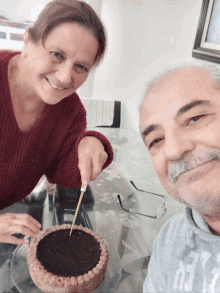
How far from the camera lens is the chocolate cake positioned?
71 centimetres

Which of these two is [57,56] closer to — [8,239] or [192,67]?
[192,67]

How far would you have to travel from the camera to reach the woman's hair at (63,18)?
797 millimetres

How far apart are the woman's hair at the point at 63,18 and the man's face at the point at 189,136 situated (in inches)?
15.5

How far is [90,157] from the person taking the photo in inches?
39.9

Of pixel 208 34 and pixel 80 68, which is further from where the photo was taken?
pixel 208 34

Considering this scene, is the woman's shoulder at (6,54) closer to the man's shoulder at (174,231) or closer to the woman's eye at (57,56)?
the woman's eye at (57,56)

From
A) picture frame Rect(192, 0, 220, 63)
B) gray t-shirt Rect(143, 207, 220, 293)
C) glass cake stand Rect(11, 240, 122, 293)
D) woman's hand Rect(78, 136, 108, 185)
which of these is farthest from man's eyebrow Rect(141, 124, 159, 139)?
picture frame Rect(192, 0, 220, 63)

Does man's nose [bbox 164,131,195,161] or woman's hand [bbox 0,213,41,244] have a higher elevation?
man's nose [bbox 164,131,195,161]

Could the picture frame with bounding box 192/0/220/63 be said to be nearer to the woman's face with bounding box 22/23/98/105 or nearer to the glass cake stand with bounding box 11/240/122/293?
the woman's face with bounding box 22/23/98/105

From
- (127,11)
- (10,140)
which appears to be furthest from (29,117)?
(127,11)

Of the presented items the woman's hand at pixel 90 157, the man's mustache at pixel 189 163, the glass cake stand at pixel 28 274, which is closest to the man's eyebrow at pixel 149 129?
the man's mustache at pixel 189 163

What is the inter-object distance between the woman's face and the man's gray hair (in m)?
0.28

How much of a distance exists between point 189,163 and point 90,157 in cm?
55

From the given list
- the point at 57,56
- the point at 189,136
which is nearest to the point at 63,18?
the point at 57,56
